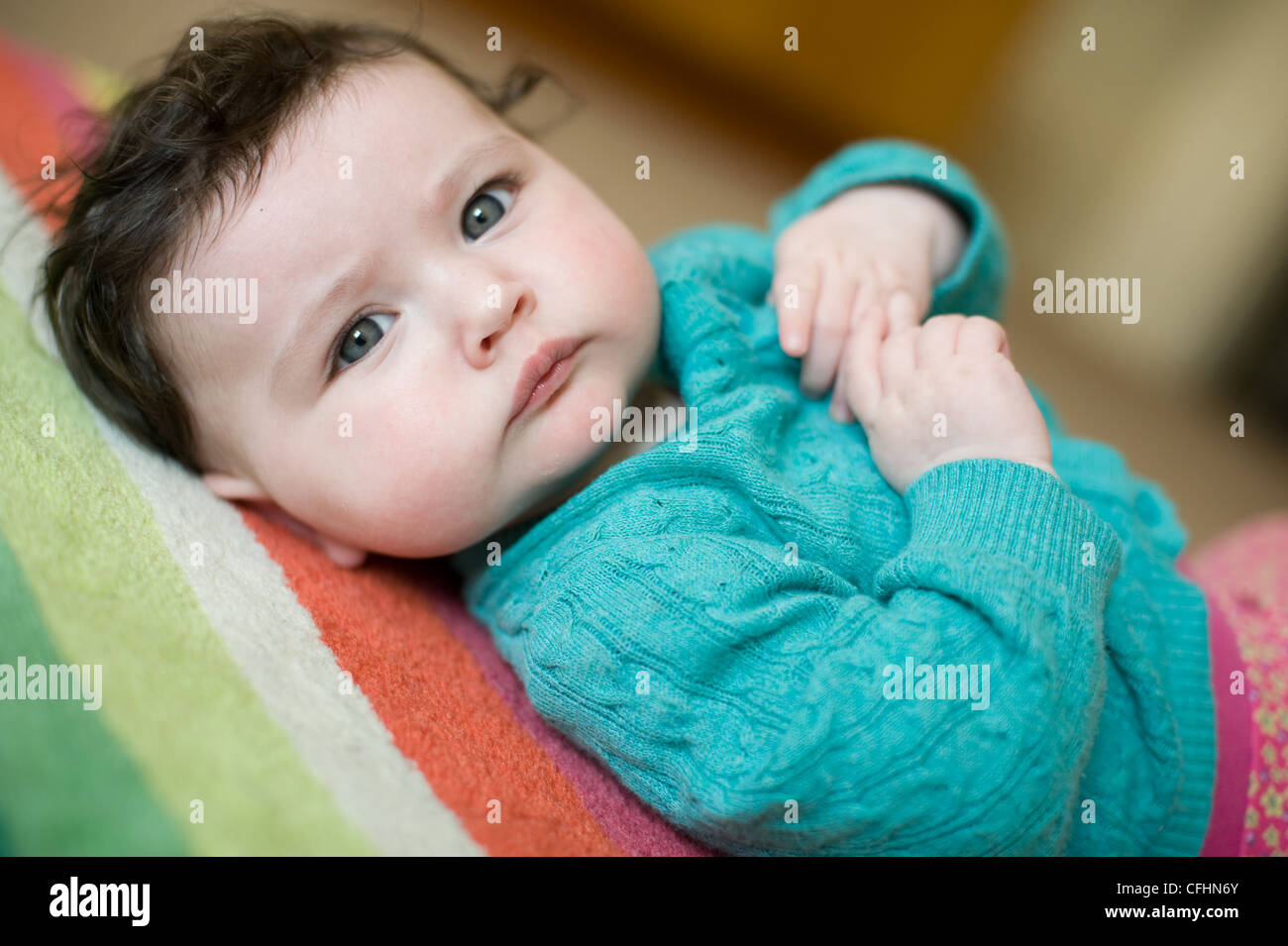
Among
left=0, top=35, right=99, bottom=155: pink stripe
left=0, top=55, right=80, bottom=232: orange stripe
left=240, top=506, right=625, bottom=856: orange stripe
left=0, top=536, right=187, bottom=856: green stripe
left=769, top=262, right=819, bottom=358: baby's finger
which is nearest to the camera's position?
left=0, top=536, right=187, bottom=856: green stripe

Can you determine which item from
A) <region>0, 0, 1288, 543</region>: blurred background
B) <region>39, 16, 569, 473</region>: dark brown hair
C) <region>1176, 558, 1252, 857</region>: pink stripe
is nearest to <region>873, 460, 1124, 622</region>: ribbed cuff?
<region>1176, 558, 1252, 857</region>: pink stripe

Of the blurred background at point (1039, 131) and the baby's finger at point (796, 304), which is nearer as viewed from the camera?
the baby's finger at point (796, 304)

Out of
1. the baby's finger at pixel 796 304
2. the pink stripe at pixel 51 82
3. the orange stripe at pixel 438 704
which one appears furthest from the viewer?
the pink stripe at pixel 51 82

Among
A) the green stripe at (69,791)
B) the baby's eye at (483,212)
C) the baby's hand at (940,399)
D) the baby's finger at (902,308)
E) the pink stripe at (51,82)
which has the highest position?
the pink stripe at (51,82)

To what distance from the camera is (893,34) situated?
2.24 meters

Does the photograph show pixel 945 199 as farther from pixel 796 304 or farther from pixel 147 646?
pixel 147 646

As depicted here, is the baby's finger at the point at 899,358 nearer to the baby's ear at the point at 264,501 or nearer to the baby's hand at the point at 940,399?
the baby's hand at the point at 940,399

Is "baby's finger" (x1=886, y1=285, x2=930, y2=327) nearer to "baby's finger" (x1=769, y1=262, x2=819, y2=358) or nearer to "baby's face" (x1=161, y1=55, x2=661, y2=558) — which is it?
"baby's finger" (x1=769, y1=262, x2=819, y2=358)

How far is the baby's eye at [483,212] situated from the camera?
883 millimetres

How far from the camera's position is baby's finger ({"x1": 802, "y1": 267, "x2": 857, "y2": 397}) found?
0.93 m

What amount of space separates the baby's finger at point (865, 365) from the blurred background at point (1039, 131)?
3.95 ft

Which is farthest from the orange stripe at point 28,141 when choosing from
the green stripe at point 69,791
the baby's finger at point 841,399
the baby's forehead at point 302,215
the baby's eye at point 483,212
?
the baby's finger at point 841,399

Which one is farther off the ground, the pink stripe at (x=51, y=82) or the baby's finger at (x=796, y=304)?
the pink stripe at (x=51, y=82)
